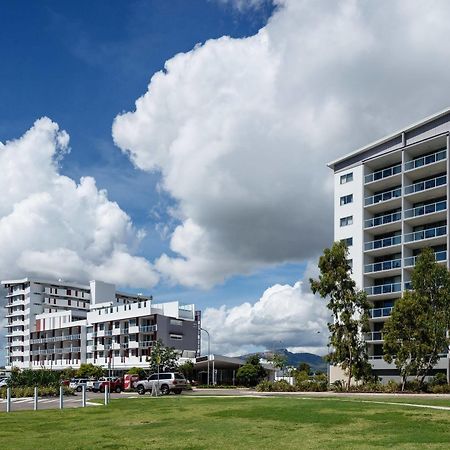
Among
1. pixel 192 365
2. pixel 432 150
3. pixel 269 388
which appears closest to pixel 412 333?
pixel 269 388

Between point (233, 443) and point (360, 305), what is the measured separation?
124 feet

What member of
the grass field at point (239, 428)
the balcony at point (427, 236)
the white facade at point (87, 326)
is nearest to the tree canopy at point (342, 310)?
the balcony at point (427, 236)

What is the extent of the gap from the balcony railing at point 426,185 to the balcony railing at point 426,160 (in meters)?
1.74

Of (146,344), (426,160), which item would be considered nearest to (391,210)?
(426,160)

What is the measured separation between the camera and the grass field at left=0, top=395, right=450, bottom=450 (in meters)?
18.6

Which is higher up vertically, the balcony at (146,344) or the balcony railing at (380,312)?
the balcony railing at (380,312)

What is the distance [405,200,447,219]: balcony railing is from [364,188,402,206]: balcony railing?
7.57 ft

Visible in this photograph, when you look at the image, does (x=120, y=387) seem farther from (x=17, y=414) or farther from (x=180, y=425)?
(x=180, y=425)

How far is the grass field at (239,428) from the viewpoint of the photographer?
61.1ft

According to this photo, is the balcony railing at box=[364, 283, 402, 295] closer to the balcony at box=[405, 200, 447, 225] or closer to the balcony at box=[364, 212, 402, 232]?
the balcony at box=[364, 212, 402, 232]

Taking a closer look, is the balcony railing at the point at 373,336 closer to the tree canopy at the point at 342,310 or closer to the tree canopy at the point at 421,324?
the tree canopy at the point at 342,310

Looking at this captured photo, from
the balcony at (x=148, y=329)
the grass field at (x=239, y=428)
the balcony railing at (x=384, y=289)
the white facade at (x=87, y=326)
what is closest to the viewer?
the grass field at (x=239, y=428)

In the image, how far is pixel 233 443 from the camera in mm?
18859

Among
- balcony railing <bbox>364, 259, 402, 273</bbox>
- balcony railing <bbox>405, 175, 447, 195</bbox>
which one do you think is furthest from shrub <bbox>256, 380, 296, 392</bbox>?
balcony railing <bbox>405, 175, 447, 195</bbox>
